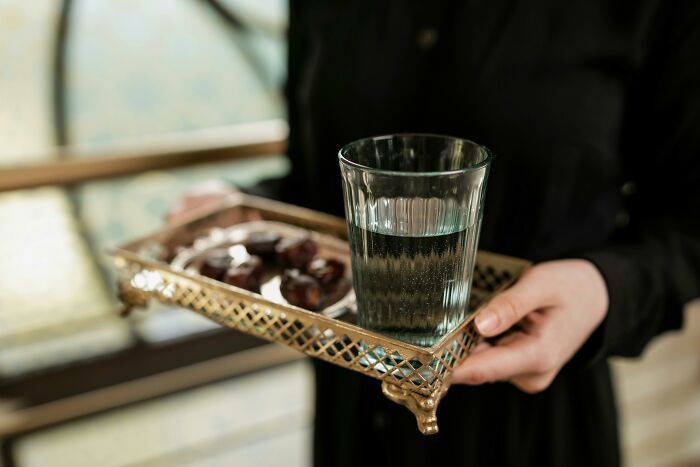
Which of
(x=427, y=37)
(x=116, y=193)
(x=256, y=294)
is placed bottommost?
(x=116, y=193)

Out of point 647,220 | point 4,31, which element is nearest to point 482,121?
point 647,220

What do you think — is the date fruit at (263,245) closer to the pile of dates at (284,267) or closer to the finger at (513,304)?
the pile of dates at (284,267)

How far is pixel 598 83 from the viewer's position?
0.80m

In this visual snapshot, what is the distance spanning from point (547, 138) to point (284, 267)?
353 millimetres

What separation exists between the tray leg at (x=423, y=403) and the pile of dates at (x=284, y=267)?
13 cm

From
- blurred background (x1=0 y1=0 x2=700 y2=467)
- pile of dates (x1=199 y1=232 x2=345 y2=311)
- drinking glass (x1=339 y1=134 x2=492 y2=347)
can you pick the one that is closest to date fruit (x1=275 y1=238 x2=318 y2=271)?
pile of dates (x1=199 y1=232 x2=345 y2=311)

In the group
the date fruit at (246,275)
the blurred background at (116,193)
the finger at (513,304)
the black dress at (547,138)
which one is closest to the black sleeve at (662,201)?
the black dress at (547,138)

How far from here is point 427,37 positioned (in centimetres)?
86

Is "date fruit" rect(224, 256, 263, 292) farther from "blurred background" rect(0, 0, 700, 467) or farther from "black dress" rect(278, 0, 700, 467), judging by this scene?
"blurred background" rect(0, 0, 700, 467)

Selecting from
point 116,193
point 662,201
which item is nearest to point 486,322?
point 662,201

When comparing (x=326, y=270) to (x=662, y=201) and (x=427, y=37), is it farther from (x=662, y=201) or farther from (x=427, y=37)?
(x=662, y=201)

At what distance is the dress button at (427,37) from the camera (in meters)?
0.86

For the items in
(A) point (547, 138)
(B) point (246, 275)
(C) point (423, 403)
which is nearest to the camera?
(C) point (423, 403)

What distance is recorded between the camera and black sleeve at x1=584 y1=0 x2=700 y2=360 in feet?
2.43
